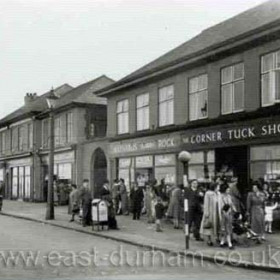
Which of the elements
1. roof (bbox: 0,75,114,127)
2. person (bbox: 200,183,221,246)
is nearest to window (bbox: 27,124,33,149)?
roof (bbox: 0,75,114,127)

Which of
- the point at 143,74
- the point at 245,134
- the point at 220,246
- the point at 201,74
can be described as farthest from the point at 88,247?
the point at 143,74

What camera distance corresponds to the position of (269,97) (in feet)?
72.0

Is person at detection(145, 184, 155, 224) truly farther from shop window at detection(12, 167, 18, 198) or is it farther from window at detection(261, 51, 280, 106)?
shop window at detection(12, 167, 18, 198)

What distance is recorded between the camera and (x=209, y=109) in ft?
84.1

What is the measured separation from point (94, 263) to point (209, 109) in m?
13.3

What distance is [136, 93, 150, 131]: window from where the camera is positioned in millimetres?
31031

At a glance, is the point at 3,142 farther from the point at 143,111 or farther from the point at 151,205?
the point at 151,205

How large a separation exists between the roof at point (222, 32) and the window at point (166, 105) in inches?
Result: 42.5

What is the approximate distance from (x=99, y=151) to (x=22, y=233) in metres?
Answer: 17.4

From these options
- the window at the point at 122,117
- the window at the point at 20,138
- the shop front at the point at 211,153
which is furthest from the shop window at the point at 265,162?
the window at the point at 20,138

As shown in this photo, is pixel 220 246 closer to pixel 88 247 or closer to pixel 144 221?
pixel 88 247

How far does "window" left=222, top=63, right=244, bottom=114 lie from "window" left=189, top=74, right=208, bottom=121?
1.37 m

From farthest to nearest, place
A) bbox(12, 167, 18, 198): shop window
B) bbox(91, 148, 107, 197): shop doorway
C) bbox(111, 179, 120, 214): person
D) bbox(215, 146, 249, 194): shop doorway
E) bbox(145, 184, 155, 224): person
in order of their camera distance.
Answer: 1. bbox(12, 167, 18, 198): shop window
2. bbox(91, 148, 107, 197): shop doorway
3. bbox(111, 179, 120, 214): person
4. bbox(145, 184, 155, 224): person
5. bbox(215, 146, 249, 194): shop doorway

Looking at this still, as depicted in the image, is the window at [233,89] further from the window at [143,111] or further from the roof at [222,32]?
the window at [143,111]
